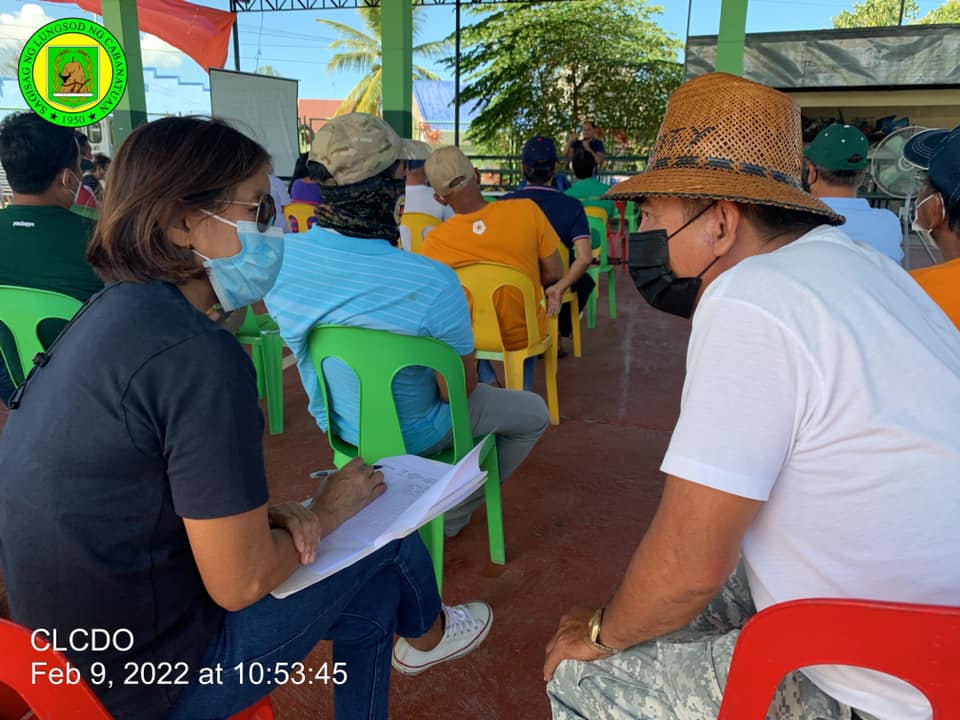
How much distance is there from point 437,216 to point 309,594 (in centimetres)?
416

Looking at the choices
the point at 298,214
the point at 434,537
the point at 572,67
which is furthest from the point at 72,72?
the point at 572,67

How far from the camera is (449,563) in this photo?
→ 252cm

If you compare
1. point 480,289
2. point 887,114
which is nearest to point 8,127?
point 480,289

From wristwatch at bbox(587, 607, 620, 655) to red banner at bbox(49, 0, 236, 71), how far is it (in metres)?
15.6

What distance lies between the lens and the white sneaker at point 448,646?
1.87 metres

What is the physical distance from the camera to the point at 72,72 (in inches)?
173

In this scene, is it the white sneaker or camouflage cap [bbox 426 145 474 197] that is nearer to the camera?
the white sneaker

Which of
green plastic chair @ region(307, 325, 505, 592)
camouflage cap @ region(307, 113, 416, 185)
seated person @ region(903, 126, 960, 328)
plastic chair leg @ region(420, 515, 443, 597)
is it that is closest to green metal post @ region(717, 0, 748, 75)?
seated person @ region(903, 126, 960, 328)

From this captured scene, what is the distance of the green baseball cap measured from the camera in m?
3.09

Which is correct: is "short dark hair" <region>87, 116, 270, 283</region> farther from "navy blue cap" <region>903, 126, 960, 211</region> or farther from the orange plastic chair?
the orange plastic chair

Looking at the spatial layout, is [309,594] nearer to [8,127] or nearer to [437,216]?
[8,127]

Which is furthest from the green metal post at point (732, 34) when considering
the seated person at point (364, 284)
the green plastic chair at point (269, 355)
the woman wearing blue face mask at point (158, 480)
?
the woman wearing blue face mask at point (158, 480)

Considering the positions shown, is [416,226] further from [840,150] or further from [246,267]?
[246,267]

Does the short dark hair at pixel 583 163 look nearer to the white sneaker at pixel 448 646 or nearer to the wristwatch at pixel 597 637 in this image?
the white sneaker at pixel 448 646
